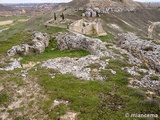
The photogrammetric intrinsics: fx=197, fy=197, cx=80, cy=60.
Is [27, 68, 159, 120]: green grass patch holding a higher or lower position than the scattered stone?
higher

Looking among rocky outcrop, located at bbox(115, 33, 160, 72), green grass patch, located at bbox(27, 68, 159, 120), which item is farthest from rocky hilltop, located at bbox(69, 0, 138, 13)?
green grass patch, located at bbox(27, 68, 159, 120)

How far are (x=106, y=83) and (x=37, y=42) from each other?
79.8ft

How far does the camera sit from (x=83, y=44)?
4438cm

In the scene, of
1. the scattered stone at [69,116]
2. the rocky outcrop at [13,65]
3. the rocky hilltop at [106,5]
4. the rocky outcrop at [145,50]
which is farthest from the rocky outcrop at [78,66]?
the rocky hilltop at [106,5]

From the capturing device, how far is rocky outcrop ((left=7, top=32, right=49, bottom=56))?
40625 mm

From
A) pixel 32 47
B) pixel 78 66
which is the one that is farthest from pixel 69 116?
pixel 32 47

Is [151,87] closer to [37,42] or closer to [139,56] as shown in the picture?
[139,56]

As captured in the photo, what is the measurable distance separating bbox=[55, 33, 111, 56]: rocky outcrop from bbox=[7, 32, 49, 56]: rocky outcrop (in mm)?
3977

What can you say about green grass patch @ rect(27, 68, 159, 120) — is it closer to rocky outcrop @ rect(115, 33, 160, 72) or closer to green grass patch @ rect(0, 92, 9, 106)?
green grass patch @ rect(0, 92, 9, 106)

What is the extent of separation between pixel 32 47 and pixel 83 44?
36.9 feet

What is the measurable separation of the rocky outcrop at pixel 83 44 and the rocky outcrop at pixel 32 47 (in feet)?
13.0

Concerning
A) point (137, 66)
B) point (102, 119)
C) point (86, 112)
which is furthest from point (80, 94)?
point (137, 66)

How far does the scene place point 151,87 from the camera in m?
25.1

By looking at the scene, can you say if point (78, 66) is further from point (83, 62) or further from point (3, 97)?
point (3, 97)
